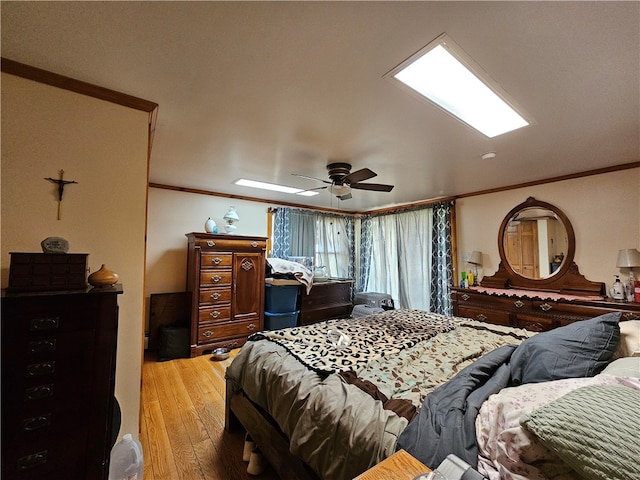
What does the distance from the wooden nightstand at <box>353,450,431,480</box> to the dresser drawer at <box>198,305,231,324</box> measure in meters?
3.31

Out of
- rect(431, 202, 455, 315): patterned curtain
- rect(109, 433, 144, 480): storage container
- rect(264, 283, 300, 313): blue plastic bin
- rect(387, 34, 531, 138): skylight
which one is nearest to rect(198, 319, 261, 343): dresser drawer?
rect(264, 283, 300, 313): blue plastic bin

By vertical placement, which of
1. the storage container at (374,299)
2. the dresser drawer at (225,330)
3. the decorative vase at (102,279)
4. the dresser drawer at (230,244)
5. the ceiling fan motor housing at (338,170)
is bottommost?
the dresser drawer at (225,330)

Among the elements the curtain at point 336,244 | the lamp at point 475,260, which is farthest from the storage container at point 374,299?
the lamp at point 475,260

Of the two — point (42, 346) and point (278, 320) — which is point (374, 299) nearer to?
point (278, 320)

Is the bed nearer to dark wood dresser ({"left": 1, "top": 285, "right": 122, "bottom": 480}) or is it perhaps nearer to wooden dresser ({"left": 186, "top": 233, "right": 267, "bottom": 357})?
dark wood dresser ({"left": 1, "top": 285, "right": 122, "bottom": 480})

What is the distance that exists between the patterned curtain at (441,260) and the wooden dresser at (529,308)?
52cm

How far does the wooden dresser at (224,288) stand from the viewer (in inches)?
138

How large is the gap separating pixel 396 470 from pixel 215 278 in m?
3.37

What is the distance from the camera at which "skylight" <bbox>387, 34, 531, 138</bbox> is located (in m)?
1.35

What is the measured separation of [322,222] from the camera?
5.57m

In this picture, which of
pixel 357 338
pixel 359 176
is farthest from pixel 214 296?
pixel 359 176

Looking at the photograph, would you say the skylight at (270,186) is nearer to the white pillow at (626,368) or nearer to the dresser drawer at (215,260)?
the dresser drawer at (215,260)

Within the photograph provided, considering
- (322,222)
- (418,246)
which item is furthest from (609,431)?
(322,222)

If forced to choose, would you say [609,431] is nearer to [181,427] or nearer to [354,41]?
[354,41]
